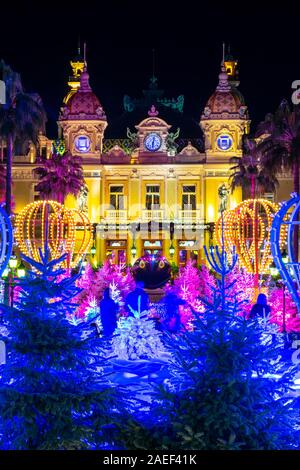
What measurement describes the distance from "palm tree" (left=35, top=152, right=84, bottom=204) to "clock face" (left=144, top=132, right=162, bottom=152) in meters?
9.53

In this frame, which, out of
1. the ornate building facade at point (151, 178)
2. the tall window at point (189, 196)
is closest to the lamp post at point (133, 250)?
the ornate building facade at point (151, 178)

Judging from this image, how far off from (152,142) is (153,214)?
5.60m

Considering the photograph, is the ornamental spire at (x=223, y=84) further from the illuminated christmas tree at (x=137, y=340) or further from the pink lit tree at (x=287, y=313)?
the illuminated christmas tree at (x=137, y=340)

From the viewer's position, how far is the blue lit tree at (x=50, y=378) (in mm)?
9344

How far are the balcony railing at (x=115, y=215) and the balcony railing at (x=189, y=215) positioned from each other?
4.31 metres

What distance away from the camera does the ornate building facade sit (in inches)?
2127

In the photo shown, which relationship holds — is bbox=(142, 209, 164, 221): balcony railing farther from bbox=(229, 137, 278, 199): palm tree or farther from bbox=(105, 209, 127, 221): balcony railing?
bbox=(229, 137, 278, 199): palm tree

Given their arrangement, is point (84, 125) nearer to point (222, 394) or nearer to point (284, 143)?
point (284, 143)

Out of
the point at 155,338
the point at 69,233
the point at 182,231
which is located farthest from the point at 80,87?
the point at 155,338

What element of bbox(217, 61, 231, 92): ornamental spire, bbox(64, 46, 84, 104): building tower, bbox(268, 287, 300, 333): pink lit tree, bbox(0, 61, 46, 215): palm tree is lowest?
bbox(268, 287, 300, 333): pink lit tree

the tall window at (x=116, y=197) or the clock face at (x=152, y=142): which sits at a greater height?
the clock face at (x=152, y=142)

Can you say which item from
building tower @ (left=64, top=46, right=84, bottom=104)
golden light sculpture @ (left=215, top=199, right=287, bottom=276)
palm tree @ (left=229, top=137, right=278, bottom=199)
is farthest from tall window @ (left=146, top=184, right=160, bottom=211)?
golden light sculpture @ (left=215, top=199, right=287, bottom=276)
